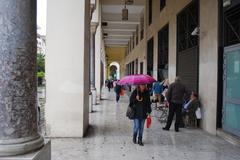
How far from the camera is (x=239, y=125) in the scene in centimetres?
816

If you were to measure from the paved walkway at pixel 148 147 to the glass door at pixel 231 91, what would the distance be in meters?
0.49

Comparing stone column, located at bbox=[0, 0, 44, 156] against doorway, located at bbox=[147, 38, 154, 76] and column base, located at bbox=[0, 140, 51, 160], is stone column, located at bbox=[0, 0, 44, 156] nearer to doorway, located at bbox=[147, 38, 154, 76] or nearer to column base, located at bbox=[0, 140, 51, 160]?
column base, located at bbox=[0, 140, 51, 160]

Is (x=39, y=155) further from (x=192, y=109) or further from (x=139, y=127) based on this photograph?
(x=192, y=109)

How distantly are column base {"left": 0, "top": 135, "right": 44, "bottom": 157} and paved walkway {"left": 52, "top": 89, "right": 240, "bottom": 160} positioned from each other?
11.2ft

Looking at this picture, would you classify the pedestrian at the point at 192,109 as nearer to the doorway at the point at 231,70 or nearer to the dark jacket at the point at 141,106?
the doorway at the point at 231,70

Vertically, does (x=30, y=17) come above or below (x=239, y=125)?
above

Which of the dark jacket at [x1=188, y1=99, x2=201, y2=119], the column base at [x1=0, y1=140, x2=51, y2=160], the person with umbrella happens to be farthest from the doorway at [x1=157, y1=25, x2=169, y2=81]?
the column base at [x1=0, y1=140, x2=51, y2=160]

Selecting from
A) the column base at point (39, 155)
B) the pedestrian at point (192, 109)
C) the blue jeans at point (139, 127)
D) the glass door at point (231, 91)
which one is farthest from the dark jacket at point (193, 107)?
the column base at point (39, 155)

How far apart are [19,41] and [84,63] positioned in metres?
5.68

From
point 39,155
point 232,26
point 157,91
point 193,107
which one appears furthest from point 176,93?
point 39,155

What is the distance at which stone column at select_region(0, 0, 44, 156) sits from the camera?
3188mm

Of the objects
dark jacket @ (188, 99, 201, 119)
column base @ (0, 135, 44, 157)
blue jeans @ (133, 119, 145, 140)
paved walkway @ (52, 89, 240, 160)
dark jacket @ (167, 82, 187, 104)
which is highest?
dark jacket @ (167, 82, 187, 104)

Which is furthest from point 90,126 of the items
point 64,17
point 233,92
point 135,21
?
point 135,21

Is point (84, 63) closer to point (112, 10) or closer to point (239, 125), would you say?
point (239, 125)
